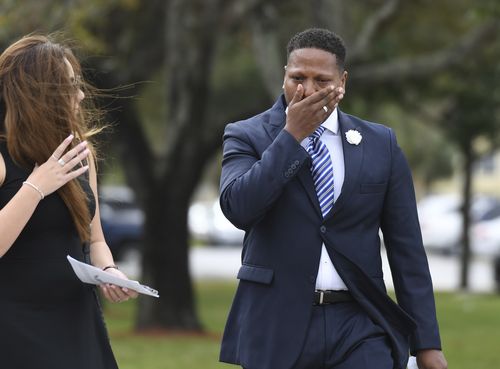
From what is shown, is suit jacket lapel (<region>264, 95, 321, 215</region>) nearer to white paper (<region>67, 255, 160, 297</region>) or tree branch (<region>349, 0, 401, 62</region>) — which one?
white paper (<region>67, 255, 160, 297</region>)

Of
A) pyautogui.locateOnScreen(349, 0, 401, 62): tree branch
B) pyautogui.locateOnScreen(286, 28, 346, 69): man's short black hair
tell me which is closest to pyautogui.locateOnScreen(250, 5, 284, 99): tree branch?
pyautogui.locateOnScreen(349, 0, 401, 62): tree branch

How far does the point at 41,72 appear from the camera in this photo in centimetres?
418

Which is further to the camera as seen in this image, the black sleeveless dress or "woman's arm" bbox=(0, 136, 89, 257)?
the black sleeveless dress

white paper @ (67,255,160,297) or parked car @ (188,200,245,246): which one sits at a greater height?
parked car @ (188,200,245,246)

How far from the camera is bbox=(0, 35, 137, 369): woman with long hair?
405cm

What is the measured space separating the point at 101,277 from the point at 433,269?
26.1m

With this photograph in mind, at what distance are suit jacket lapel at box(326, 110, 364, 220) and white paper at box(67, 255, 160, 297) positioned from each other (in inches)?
Answer: 30.5

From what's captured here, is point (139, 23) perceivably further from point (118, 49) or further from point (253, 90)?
point (253, 90)

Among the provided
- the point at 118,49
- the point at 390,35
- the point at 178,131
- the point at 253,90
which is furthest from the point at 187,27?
the point at 253,90

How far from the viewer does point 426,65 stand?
14.6 m

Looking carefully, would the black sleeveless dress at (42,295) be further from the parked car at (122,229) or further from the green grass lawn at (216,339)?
the parked car at (122,229)

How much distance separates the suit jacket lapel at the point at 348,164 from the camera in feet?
14.1

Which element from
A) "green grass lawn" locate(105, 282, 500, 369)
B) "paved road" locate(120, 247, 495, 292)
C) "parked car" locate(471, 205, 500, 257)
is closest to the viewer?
"green grass lawn" locate(105, 282, 500, 369)

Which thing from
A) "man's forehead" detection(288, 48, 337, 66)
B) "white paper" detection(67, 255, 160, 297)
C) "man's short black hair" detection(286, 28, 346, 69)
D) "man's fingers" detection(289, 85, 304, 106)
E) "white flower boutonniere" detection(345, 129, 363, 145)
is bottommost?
"white paper" detection(67, 255, 160, 297)
